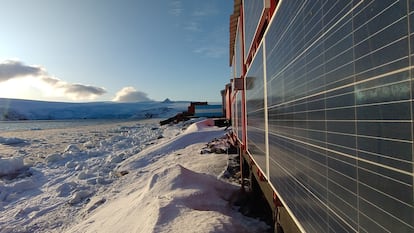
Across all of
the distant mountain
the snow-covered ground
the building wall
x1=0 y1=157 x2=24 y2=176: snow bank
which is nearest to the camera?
the building wall

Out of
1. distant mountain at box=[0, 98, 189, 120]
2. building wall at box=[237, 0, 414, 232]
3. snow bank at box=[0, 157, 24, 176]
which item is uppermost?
distant mountain at box=[0, 98, 189, 120]

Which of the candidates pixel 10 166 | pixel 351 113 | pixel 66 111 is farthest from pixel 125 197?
pixel 66 111

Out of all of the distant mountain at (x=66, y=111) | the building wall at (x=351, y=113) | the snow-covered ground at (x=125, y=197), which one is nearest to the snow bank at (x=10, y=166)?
the snow-covered ground at (x=125, y=197)

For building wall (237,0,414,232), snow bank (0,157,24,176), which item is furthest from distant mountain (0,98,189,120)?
building wall (237,0,414,232)

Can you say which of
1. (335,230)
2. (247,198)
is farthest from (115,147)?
(335,230)

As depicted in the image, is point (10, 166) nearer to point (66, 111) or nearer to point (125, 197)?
point (125, 197)

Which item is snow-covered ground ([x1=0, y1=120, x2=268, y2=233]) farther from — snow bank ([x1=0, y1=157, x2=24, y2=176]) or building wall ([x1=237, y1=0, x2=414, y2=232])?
building wall ([x1=237, y1=0, x2=414, y2=232])

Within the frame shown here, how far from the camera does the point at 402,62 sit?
2.83 ft

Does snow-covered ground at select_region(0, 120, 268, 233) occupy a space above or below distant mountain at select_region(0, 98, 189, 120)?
below

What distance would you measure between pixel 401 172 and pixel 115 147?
59.0 ft

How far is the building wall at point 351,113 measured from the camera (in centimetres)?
89

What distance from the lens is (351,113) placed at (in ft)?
3.91

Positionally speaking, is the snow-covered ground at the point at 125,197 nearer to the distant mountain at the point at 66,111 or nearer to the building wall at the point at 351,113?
the building wall at the point at 351,113

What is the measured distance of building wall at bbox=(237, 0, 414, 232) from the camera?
89cm
